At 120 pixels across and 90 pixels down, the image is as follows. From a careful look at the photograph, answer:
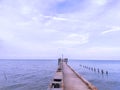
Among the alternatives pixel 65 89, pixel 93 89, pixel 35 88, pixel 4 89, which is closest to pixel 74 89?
pixel 65 89

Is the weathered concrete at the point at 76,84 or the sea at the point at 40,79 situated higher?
the weathered concrete at the point at 76,84

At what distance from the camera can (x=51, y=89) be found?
1939cm

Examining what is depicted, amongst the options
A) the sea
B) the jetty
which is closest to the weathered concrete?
the jetty

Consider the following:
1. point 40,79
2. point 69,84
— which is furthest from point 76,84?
point 40,79

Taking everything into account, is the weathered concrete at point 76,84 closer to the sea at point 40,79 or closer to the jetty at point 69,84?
the jetty at point 69,84

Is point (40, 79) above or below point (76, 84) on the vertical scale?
below

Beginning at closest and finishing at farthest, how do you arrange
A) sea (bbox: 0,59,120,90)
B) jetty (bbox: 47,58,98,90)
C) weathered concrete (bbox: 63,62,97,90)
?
jetty (bbox: 47,58,98,90), weathered concrete (bbox: 63,62,97,90), sea (bbox: 0,59,120,90)

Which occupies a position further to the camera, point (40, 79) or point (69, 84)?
point (40, 79)

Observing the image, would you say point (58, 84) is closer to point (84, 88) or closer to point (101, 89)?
point (84, 88)

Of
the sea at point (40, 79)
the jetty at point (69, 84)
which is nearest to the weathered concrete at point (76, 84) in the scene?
the jetty at point (69, 84)

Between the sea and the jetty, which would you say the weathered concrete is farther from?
the sea

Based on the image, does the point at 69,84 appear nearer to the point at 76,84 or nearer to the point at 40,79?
the point at 76,84

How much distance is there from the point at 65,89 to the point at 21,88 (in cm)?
1857

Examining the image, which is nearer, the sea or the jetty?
the jetty
